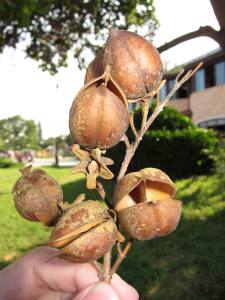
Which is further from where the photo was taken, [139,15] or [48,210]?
[139,15]

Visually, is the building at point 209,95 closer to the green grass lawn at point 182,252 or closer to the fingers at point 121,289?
the green grass lawn at point 182,252

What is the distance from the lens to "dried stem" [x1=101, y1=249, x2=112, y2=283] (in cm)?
138

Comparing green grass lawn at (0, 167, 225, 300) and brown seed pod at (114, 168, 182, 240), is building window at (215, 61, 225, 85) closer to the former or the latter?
green grass lawn at (0, 167, 225, 300)

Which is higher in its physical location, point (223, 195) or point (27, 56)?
point (27, 56)

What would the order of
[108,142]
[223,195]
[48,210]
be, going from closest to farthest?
[108,142] < [48,210] < [223,195]

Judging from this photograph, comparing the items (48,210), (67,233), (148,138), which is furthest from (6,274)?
(148,138)

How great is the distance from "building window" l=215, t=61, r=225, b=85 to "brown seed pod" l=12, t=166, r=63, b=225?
33372 millimetres

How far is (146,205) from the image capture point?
1.34m

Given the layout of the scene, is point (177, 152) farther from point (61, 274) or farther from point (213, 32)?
point (61, 274)

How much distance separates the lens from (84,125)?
1.37 meters

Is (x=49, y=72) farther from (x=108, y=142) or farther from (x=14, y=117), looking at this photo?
(x=14, y=117)

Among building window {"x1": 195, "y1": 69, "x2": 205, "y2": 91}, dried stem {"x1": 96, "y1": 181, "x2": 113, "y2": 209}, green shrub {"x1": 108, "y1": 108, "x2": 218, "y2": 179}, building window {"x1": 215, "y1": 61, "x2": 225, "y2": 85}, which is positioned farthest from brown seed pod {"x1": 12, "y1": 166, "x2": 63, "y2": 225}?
building window {"x1": 195, "y1": 69, "x2": 205, "y2": 91}

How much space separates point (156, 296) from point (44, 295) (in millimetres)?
4407

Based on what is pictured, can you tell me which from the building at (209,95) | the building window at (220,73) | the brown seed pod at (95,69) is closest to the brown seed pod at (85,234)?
the brown seed pod at (95,69)
